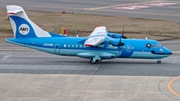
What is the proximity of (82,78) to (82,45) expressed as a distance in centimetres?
604

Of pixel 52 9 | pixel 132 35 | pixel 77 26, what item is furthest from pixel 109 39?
pixel 52 9

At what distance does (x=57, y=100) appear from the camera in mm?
32438

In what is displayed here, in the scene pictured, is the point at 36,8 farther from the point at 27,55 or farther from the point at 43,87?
the point at 43,87

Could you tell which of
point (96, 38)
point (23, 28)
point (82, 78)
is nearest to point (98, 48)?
point (96, 38)

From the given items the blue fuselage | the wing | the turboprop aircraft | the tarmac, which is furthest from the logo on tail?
the wing

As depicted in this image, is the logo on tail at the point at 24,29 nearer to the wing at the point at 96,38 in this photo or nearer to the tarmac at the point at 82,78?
the tarmac at the point at 82,78

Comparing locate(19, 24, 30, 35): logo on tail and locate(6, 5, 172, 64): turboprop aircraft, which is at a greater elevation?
locate(19, 24, 30, 35): logo on tail

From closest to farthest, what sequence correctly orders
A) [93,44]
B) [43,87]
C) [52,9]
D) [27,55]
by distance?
[43,87]
[93,44]
[27,55]
[52,9]

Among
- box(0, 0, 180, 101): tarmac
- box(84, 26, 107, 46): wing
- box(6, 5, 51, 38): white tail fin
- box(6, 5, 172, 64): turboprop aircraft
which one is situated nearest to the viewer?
box(0, 0, 180, 101): tarmac

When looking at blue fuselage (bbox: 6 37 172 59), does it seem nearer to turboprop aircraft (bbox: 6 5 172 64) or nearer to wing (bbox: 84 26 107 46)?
turboprop aircraft (bbox: 6 5 172 64)

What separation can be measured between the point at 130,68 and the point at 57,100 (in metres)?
11.5

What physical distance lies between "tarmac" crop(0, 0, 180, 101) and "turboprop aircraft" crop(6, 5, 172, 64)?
938 millimetres

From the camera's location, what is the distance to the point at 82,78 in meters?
38.5

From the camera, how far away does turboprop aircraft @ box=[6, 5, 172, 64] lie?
43.6m
